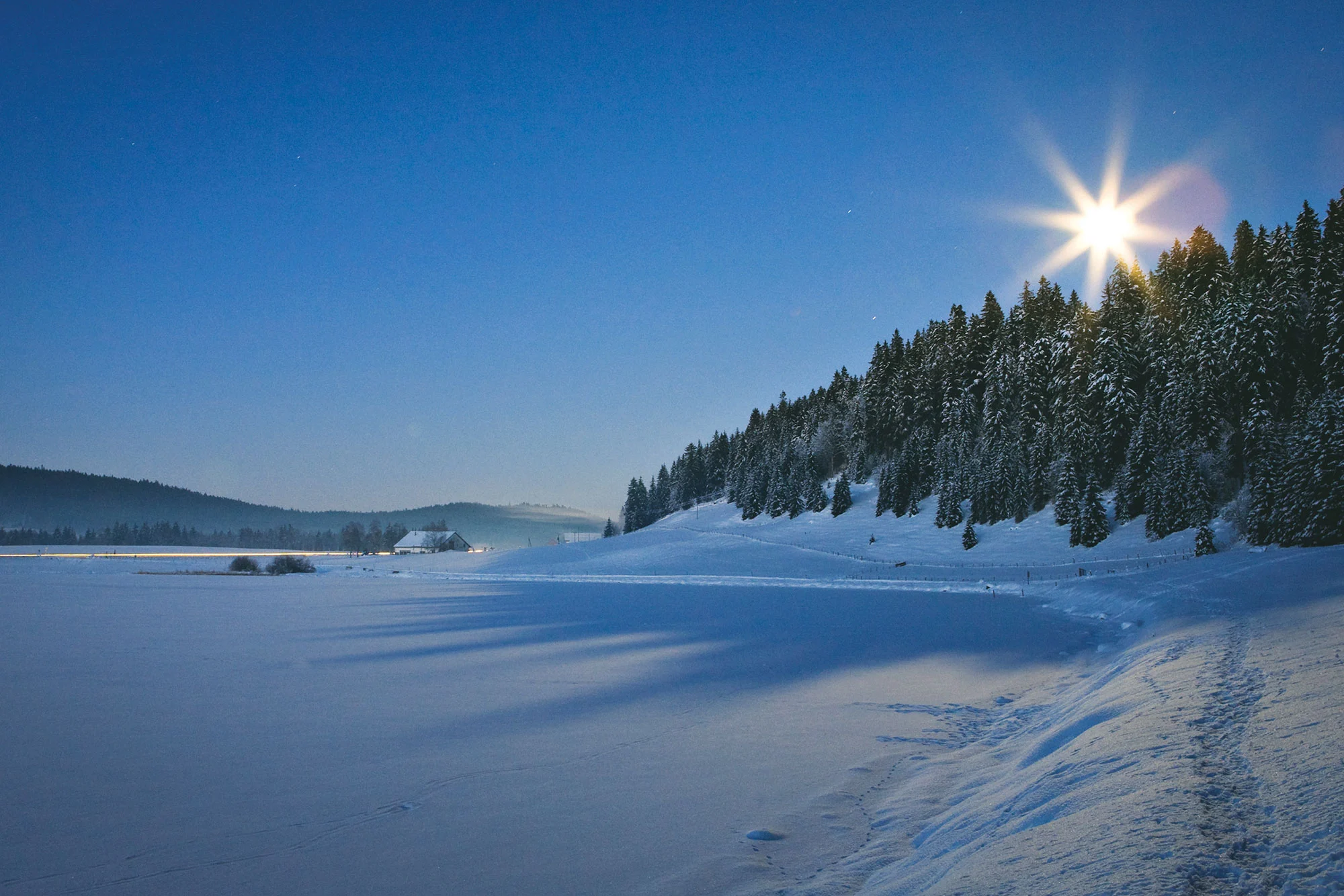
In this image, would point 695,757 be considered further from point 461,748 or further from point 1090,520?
point 1090,520

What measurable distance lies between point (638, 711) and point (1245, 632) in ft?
36.4

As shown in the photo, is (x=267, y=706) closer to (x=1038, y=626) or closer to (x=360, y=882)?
(x=360, y=882)

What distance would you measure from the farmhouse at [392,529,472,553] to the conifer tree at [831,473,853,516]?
9251 centimetres

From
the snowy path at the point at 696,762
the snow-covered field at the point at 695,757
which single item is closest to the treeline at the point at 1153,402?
the snow-covered field at the point at 695,757

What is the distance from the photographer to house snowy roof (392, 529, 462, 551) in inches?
5738

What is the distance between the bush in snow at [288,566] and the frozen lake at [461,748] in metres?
68.4

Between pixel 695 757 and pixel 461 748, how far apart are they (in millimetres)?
3245

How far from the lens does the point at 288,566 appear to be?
85750 millimetres

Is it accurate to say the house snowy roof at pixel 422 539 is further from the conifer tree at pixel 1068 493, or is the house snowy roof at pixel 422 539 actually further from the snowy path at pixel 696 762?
the snowy path at pixel 696 762

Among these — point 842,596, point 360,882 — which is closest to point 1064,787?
point 360,882

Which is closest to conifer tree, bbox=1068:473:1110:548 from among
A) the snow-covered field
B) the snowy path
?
the snow-covered field

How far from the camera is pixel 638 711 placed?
11.1 metres

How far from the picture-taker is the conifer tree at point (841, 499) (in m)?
82.1

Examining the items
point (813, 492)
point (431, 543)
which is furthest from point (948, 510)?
point (431, 543)
